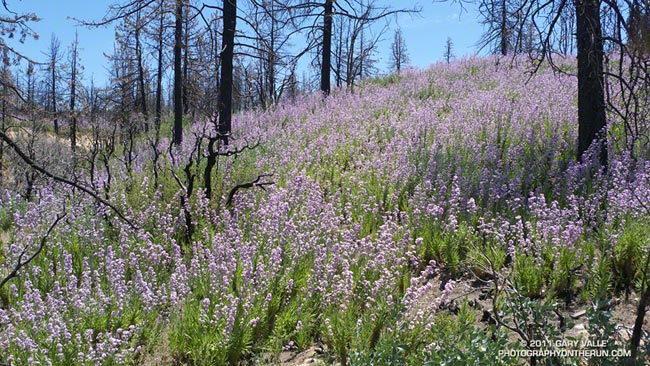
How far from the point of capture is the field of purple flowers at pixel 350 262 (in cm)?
332

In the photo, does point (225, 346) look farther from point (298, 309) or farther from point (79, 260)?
point (79, 260)

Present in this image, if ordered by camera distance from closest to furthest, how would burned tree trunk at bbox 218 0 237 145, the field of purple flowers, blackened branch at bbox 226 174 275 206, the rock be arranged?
the field of purple flowers → the rock → blackened branch at bbox 226 174 275 206 → burned tree trunk at bbox 218 0 237 145

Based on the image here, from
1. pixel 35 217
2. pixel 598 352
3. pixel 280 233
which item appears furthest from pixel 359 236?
pixel 35 217

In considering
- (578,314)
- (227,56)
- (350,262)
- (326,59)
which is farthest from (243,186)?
(326,59)

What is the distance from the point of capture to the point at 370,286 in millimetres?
4195

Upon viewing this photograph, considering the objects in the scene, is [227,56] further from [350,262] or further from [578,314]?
[578,314]

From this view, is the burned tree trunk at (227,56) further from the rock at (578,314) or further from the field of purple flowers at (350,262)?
the rock at (578,314)

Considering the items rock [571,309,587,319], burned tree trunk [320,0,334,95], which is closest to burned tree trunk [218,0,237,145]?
burned tree trunk [320,0,334,95]

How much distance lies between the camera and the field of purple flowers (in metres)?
3.32

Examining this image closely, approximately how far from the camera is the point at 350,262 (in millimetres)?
4625

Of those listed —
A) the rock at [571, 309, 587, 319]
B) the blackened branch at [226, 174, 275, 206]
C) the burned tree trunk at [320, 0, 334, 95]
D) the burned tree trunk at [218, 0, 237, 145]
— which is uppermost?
the burned tree trunk at [320, 0, 334, 95]

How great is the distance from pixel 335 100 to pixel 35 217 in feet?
31.4

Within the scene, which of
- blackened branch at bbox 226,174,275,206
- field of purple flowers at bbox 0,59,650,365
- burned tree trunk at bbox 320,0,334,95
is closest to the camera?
field of purple flowers at bbox 0,59,650,365

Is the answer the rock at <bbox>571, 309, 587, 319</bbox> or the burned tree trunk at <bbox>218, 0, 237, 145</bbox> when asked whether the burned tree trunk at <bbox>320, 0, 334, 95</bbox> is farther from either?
the rock at <bbox>571, 309, 587, 319</bbox>
